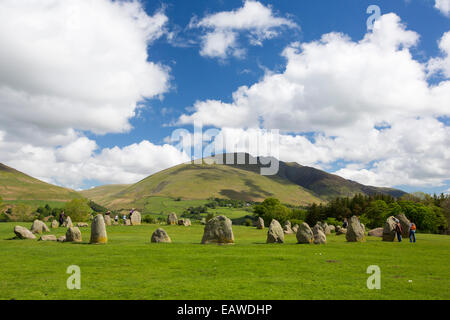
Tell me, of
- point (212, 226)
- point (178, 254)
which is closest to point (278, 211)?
point (212, 226)

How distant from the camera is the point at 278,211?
92.1 m

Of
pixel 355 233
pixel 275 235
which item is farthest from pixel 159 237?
pixel 355 233

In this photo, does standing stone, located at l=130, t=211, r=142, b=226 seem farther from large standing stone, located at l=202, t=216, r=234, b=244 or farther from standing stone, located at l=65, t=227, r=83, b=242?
large standing stone, located at l=202, t=216, r=234, b=244

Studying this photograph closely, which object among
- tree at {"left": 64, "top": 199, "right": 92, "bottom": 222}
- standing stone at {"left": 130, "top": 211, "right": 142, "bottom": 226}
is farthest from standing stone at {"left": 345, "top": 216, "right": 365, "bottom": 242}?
tree at {"left": 64, "top": 199, "right": 92, "bottom": 222}

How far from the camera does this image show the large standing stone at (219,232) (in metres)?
27.8

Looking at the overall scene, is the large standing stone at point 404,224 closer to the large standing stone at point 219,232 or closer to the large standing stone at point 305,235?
the large standing stone at point 305,235

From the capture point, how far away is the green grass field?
1159 centimetres

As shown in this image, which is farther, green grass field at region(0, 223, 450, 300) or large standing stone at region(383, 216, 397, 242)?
large standing stone at region(383, 216, 397, 242)

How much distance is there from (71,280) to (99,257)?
6.82m

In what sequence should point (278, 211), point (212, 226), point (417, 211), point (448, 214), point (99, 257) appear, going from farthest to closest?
point (278, 211) < point (448, 214) < point (417, 211) < point (212, 226) < point (99, 257)

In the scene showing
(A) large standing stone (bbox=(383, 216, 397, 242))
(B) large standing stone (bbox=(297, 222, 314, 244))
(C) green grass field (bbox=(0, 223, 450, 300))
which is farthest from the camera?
(A) large standing stone (bbox=(383, 216, 397, 242))

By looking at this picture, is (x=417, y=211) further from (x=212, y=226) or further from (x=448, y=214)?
(x=212, y=226)

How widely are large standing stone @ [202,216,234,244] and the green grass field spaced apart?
14.1 feet
